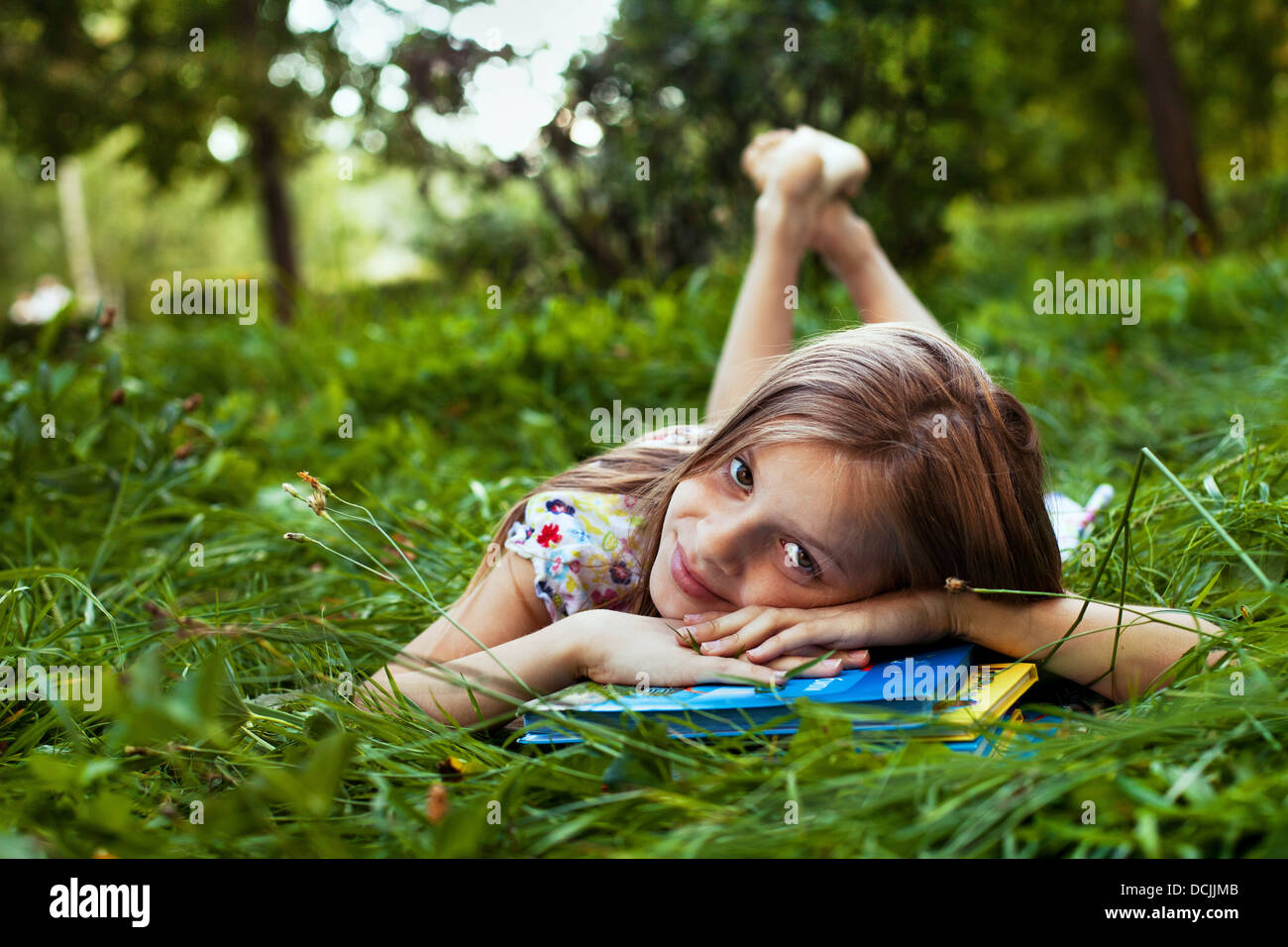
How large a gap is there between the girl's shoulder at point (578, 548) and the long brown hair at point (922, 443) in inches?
6.0

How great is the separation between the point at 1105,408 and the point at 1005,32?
8.86 meters

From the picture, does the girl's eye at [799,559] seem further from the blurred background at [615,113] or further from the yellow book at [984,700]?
the blurred background at [615,113]

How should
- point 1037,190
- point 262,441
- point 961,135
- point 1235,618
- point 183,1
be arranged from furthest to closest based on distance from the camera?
1. point 1037,190
2. point 183,1
3. point 961,135
4. point 262,441
5. point 1235,618

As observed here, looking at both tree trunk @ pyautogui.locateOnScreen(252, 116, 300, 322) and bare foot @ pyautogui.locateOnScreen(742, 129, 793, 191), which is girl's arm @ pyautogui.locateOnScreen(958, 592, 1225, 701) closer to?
bare foot @ pyautogui.locateOnScreen(742, 129, 793, 191)

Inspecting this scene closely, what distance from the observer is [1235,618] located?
1.57 m

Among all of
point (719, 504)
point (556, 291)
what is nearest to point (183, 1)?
point (556, 291)

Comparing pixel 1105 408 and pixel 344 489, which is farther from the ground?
pixel 1105 408

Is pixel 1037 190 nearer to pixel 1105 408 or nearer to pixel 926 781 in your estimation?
pixel 1105 408

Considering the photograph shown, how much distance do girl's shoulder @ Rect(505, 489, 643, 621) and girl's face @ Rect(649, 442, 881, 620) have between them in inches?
9.9

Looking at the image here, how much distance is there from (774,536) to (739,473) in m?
0.14

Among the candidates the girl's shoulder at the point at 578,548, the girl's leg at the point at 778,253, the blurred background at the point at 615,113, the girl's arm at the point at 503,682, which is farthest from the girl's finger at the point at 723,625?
the blurred background at the point at 615,113

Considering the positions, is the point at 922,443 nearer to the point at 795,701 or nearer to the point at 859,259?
the point at 795,701

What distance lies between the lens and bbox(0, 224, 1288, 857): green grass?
1090 mm

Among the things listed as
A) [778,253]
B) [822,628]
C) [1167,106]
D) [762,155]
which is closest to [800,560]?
[822,628]
